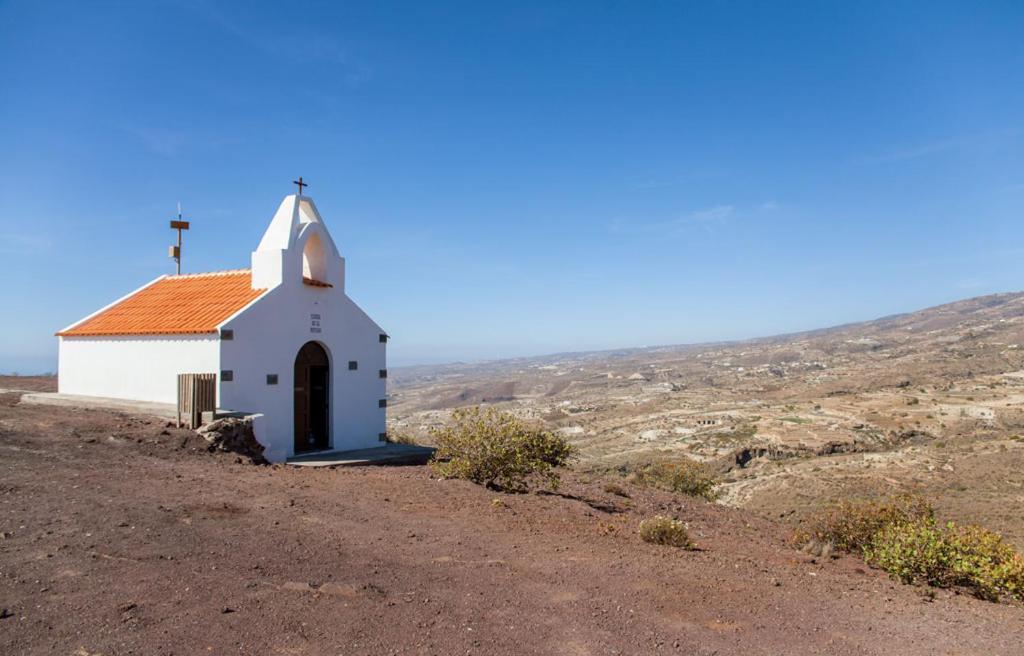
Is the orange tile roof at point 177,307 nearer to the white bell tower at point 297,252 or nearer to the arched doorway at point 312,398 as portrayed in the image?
the white bell tower at point 297,252

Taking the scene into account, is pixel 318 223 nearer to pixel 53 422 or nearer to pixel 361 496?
pixel 53 422

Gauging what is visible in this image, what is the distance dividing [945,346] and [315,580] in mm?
90700

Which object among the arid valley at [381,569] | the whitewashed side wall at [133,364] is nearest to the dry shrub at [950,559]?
the arid valley at [381,569]

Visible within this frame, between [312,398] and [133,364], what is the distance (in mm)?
4619

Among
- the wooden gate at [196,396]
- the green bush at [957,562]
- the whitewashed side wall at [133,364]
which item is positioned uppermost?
the whitewashed side wall at [133,364]

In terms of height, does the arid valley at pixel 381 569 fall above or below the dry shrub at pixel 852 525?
above

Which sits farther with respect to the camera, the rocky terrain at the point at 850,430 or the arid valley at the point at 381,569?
the rocky terrain at the point at 850,430

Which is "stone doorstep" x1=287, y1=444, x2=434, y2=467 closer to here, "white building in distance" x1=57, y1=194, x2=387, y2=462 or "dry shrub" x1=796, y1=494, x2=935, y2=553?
"white building in distance" x1=57, y1=194, x2=387, y2=462

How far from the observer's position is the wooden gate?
13.6 m

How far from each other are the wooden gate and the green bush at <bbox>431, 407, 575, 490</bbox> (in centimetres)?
508

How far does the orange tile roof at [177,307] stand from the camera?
15.2 meters

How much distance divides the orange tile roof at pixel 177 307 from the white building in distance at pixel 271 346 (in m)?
0.05

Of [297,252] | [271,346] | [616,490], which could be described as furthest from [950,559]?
[297,252]

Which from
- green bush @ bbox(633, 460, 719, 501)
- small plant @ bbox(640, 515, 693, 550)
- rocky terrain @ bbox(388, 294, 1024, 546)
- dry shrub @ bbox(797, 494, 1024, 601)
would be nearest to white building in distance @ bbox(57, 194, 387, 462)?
green bush @ bbox(633, 460, 719, 501)
